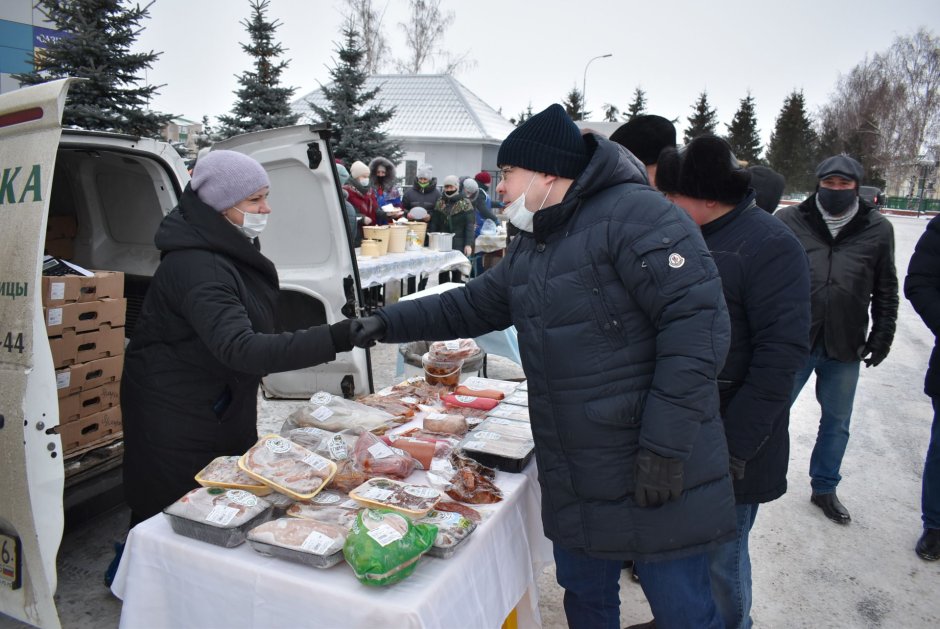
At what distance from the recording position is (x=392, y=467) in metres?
2.20

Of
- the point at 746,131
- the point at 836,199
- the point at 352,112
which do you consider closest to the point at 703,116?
the point at 746,131

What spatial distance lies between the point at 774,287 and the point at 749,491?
0.80 meters

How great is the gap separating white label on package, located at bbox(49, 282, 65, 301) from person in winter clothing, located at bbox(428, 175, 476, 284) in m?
7.58

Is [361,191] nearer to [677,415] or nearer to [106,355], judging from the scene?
[106,355]

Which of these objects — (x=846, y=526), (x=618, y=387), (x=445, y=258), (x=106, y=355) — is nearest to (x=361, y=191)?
(x=445, y=258)

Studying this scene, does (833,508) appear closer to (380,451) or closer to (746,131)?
(380,451)

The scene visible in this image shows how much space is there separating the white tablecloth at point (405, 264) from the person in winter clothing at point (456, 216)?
3.21ft

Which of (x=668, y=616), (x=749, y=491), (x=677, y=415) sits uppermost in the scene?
(x=677, y=415)

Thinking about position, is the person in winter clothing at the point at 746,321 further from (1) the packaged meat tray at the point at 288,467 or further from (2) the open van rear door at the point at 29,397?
(2) the open van rear door at the point at 29,397

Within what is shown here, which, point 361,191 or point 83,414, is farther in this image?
point 361,191

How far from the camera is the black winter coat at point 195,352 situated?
2238mm

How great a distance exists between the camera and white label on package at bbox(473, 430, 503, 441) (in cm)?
248

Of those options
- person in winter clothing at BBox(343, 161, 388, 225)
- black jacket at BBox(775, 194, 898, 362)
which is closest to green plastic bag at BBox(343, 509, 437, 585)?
black jacket at BBox(775, 194, 898, 362)

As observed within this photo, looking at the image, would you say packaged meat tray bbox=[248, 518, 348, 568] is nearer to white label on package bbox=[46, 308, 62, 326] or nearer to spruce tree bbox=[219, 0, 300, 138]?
white label on package bbox=[46, 308, 62, 326]
